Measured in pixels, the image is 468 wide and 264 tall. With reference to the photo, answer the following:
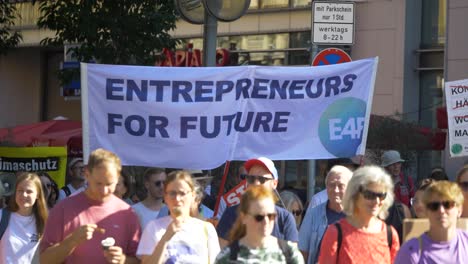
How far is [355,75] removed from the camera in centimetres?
1059

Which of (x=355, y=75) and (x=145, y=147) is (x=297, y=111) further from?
(x=145, y=147)

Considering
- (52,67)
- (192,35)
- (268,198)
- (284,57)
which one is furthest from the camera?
(52,67)

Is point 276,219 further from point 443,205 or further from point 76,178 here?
point 76,178

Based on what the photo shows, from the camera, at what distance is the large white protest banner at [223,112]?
9.95m

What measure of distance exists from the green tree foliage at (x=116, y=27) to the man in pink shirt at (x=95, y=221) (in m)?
10.2

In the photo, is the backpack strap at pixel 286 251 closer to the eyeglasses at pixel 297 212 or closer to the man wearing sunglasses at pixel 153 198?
the man wearing sunglasses at pixel 153 198

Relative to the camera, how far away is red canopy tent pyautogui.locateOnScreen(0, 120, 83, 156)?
1864 centimetres

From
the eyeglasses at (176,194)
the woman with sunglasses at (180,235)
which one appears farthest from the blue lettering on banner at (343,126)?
the eyeglasses at (176,194)

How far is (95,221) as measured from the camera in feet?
23.9

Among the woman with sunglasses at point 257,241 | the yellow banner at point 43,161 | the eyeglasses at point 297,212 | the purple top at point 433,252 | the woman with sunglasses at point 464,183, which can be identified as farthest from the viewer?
the yellow banner at point 43,161

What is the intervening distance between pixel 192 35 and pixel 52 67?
8.09m

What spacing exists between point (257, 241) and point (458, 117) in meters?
6.83

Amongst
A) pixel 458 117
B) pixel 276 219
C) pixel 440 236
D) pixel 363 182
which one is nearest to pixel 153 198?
pixel 276 219

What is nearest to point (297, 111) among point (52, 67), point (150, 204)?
point (150, 204)
